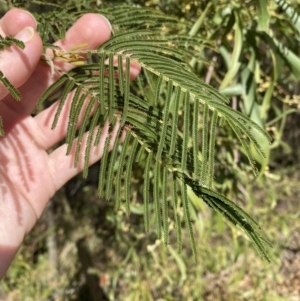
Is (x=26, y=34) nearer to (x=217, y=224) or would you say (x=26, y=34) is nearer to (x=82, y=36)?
(x=82, y=36)

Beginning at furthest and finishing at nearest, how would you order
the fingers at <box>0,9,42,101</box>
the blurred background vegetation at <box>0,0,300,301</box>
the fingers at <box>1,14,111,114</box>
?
the blurred background vegetation at <box>0,0,300,301</box> → the fingers at <box>1,14,111,114</box> → the fingers at <box>0,9,42,101</box>

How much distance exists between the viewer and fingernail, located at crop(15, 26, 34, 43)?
635mm

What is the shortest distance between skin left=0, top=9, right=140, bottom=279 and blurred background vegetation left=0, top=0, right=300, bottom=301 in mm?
273

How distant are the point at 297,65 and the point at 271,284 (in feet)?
4.16

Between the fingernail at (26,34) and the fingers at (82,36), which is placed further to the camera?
the fingers at (82,36)

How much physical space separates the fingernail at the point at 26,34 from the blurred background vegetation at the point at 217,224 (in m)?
0.38

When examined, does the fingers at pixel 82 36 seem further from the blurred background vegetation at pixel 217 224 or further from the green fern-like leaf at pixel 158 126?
the blurred background vegetation at pixel 217 224

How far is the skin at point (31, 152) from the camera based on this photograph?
753 mm

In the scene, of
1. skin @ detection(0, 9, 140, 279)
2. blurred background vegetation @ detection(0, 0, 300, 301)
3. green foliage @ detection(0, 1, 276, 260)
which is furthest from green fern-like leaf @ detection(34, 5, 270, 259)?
blurred background vegetation @ detection(0, 0, 300, 301)

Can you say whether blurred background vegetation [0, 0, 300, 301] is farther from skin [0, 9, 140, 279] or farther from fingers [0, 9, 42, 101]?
fingers [0, 9, 42, 101]

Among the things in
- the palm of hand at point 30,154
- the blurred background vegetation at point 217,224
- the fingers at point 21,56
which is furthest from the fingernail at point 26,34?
the blurred background vegetation at point 217,224

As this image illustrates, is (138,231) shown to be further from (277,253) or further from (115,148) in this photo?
(115,148)

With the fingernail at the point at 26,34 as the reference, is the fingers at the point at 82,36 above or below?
below

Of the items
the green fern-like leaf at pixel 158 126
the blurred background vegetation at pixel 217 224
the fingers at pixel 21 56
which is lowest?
the blurred background vegetation at pixel 217 224
